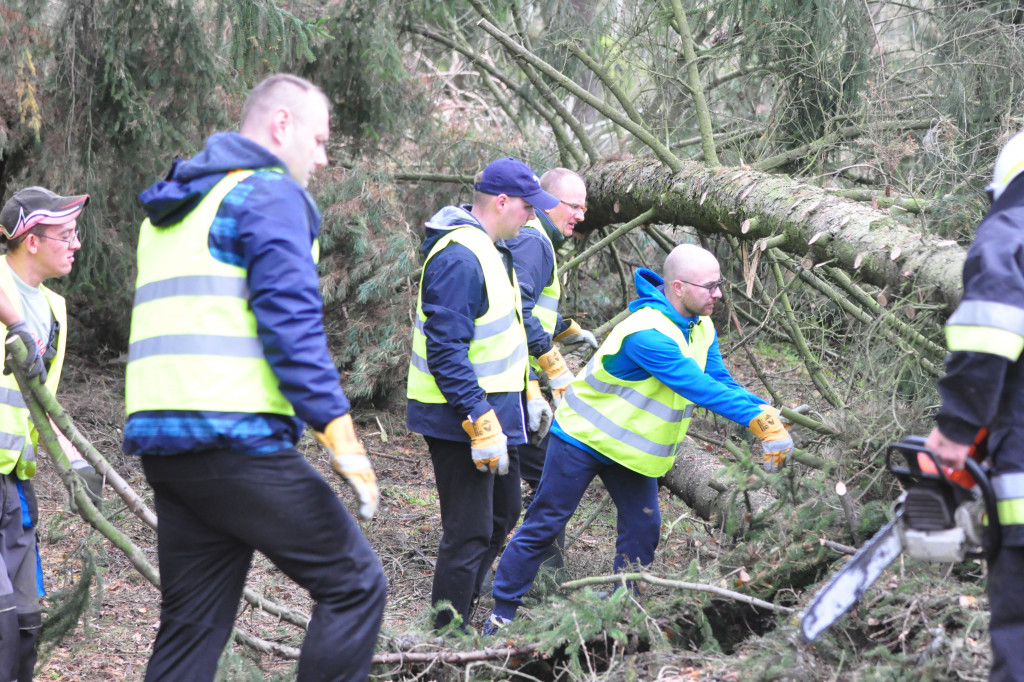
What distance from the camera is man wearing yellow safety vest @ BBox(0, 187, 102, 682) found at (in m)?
2.94

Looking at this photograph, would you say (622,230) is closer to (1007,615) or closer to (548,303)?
(548,303)

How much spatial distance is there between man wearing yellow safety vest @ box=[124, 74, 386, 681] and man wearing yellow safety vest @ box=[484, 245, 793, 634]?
1.54m

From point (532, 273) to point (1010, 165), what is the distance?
2.69 metres

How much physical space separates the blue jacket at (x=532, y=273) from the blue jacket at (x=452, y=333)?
3.32ft

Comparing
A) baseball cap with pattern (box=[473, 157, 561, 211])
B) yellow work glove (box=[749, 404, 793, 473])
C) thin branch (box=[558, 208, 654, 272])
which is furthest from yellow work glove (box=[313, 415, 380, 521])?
thin branch (box=[558, 208, 654, 272])

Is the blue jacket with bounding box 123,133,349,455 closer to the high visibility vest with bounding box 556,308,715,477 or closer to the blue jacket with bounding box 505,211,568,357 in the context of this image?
the high visibility vest with bounding box 556,308,715,477

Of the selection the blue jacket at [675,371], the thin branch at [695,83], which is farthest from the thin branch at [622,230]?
the blue jacket at [675,371]

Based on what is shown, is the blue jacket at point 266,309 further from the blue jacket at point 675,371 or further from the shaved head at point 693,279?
the shaved head at point 693,279

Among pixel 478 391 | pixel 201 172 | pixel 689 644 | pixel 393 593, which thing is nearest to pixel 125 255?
pixel 393 593

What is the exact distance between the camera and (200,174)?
2.35m

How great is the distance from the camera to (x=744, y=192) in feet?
14.1

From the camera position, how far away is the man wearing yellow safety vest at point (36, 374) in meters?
2.94

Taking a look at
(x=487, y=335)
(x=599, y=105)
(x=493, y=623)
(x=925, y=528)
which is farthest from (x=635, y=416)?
(x=599, y=105)

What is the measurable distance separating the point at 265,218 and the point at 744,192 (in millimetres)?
2711
